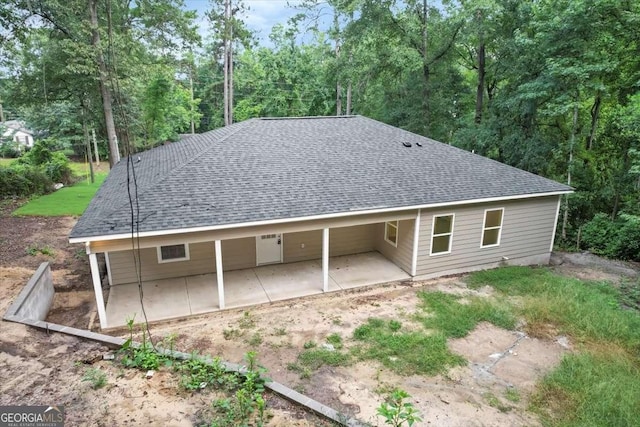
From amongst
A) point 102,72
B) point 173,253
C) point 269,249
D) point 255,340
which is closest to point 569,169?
point 269,249

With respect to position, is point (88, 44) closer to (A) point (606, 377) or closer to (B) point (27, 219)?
(B) point (27, 219)

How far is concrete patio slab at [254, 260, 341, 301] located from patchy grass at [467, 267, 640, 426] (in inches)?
171

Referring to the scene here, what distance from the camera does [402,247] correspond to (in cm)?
1123

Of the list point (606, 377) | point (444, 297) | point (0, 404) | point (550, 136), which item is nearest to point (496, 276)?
point (444, 297)

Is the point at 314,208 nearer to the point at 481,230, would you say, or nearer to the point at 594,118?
the point at 481,230

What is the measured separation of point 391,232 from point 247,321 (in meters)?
5.56

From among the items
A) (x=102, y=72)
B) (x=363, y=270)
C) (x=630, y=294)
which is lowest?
(x=363, y=270)

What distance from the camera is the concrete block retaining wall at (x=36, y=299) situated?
707 cm

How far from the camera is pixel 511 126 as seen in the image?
54.7 feet

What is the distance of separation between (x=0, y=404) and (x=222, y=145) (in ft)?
26.6

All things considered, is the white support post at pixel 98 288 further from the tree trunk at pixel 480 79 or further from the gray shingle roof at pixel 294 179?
the tree trunk at pixel 480 79

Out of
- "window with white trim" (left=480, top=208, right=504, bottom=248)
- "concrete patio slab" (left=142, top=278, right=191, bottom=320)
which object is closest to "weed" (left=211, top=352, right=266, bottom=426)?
"concrete patio slab" (left=142, top=278, right=191, bottom=320)

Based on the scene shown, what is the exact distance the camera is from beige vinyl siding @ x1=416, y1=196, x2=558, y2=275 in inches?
423
